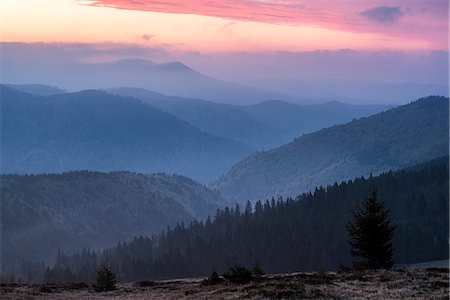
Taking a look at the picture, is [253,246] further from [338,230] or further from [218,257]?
[338,230]

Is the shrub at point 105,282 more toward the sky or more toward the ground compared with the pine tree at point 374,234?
more toward the ground

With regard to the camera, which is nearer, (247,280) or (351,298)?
(351,298)

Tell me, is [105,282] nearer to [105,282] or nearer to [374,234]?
[105,282]

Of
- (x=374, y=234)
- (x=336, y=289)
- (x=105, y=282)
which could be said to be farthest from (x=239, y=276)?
(x=374, y=234)

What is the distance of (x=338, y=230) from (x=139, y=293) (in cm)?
14953

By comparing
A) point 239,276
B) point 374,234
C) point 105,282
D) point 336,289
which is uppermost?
point 374,234

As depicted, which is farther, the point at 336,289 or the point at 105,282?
the point at 105,282

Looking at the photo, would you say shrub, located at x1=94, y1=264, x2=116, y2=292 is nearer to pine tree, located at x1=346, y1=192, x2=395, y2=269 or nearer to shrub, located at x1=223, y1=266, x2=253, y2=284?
shrub, located at x1=223, y1=266, x2=253, y2=284

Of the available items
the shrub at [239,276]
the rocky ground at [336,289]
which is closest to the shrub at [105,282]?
the rocky ground at [336,289]

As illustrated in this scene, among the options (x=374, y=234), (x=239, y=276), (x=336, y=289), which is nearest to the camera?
(x=336, y=289)

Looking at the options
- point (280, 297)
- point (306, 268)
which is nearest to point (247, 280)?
point (280, 297)

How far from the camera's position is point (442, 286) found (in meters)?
44.4

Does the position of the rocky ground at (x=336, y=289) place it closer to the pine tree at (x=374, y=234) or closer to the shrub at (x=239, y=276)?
the shrub at (x=239, y=276)

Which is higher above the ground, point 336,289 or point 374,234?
point 374,234
